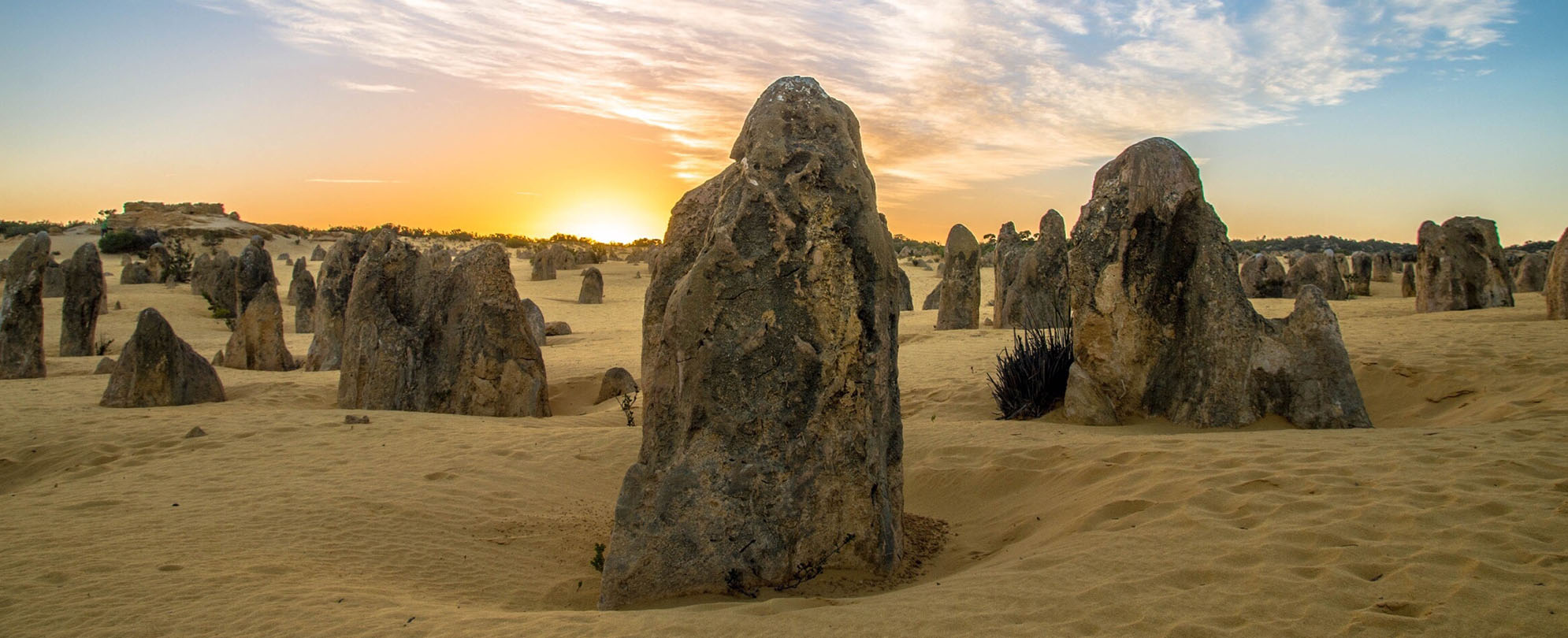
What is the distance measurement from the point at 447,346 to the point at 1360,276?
24.7 m

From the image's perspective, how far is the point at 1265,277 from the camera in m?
23.2

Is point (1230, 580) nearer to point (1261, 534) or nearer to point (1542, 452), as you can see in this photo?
point (1261, 534)

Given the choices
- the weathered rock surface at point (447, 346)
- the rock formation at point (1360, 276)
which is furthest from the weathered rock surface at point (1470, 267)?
the weathered rock surface at point (447, 346)

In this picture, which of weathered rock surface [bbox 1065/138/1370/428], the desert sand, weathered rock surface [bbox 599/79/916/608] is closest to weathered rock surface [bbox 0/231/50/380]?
the desert sand

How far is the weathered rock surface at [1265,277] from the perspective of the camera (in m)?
23.1

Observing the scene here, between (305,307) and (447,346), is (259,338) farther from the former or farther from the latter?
(305,307)

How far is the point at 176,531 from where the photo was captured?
15.0 feet

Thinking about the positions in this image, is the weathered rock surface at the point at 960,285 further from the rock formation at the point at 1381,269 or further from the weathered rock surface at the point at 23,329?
the rock formation at the point at 1381,269

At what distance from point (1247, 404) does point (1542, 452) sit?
7.71ft

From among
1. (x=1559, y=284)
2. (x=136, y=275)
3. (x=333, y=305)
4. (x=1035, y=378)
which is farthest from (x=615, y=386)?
(x=136, y=275)

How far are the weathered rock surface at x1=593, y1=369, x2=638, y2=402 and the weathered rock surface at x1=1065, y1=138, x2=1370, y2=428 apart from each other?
17.3 ft

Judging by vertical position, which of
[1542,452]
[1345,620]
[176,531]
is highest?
[1542,452]

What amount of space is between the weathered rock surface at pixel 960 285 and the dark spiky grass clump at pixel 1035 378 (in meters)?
8.49

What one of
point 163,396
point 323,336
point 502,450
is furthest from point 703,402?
point 323,336
